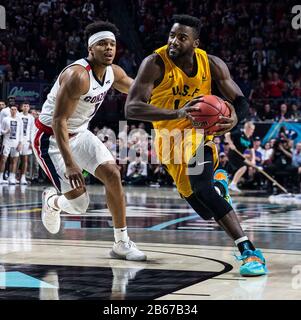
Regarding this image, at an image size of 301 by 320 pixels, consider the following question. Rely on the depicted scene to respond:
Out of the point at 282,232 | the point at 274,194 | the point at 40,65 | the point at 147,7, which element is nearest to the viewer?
the point at 282,232

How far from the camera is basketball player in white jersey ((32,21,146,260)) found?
232 inches

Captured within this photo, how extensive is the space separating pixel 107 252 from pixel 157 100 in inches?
54.8

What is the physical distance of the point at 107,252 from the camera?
253 inches

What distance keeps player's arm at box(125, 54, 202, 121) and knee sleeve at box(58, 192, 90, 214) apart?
1016mm

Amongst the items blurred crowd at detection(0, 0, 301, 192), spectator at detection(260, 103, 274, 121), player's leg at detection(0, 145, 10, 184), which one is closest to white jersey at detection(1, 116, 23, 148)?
player's leg at detection(0, 145, 10, 184)

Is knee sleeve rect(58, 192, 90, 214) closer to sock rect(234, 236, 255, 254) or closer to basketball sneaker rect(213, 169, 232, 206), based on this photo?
basketball sneaker rect(213, 169, 232, 206)

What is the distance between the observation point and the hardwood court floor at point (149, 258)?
15.2 ft

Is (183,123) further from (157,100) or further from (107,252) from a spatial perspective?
(107,252)

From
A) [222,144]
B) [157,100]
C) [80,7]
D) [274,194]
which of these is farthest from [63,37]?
[157,100]

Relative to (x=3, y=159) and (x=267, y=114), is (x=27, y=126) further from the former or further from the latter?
(x=267, y=114)

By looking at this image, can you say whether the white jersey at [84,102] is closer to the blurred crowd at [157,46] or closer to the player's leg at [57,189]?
the player's leg at [57,189]

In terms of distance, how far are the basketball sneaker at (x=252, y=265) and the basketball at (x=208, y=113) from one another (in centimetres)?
90

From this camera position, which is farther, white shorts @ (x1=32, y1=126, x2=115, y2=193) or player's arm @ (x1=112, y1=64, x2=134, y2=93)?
player's arm @ (x1=112, y1=64, x2=134, y2=93)

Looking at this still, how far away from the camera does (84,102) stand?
20.2 ft
